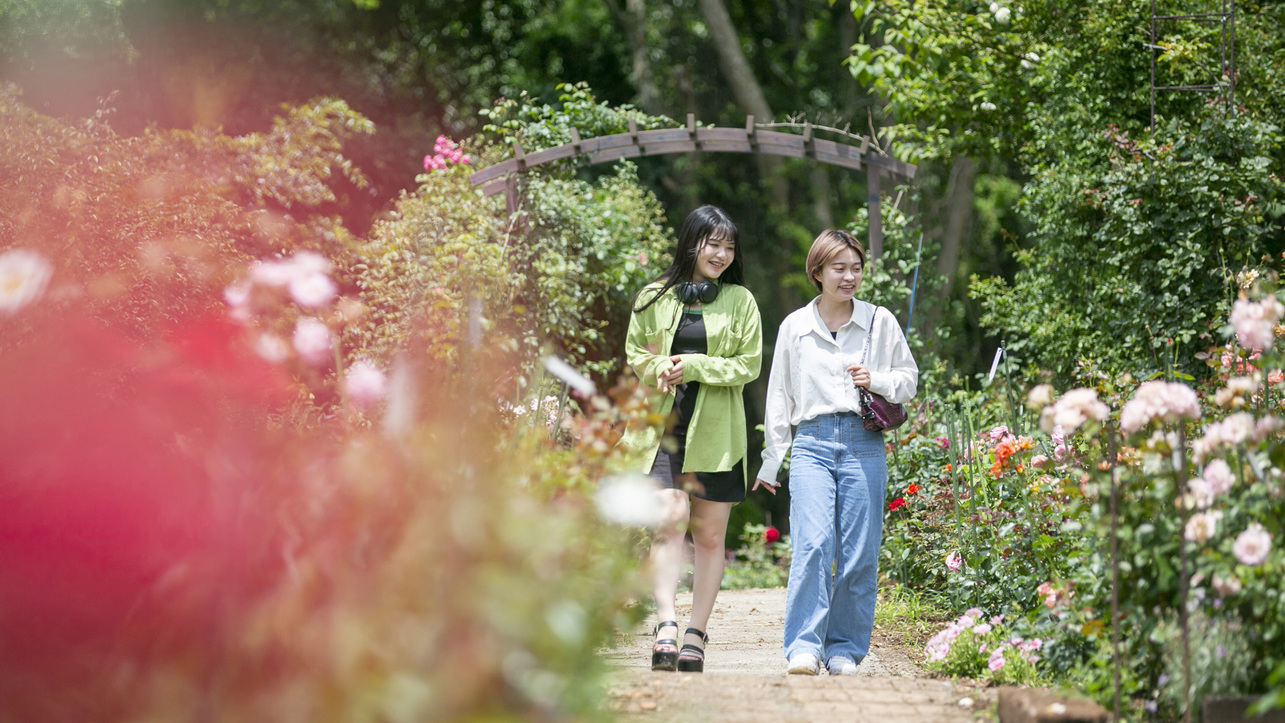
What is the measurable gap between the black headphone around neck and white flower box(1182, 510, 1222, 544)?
5.83 ft

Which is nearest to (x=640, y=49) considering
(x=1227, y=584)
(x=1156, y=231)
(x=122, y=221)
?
(x=1156, y=231)

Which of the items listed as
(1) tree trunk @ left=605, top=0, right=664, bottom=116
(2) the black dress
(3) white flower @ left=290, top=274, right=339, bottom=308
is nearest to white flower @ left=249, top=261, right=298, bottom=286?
(3) white flower @ left=290, top=274, right=339, bottom=308

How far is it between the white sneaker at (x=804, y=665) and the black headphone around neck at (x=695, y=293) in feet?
3.91

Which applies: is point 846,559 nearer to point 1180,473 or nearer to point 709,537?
point 709,537

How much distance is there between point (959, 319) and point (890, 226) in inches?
237

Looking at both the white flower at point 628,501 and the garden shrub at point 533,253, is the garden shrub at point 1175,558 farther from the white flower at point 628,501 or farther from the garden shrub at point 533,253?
the garden shrub at point 533,253

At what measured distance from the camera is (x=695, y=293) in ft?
11.6

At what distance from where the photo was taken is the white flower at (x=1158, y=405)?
212cm

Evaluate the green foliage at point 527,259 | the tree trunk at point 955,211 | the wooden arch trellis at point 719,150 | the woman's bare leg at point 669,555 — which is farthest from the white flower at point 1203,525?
the tree trunk at point 955,211

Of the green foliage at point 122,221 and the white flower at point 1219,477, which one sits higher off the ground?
the green foliage at point 122,221

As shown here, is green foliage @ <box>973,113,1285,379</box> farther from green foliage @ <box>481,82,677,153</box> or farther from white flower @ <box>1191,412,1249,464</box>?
white flower @ <box>1191,412,1249,464</box>

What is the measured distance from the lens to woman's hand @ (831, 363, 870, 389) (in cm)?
327

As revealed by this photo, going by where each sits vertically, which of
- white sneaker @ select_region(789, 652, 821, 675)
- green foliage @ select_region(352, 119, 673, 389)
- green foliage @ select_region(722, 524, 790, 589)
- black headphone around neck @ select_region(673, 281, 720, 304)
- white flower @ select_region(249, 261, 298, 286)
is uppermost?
green foliage @ select_region(352, 119, 673, 389)

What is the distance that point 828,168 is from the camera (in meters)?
13.0
